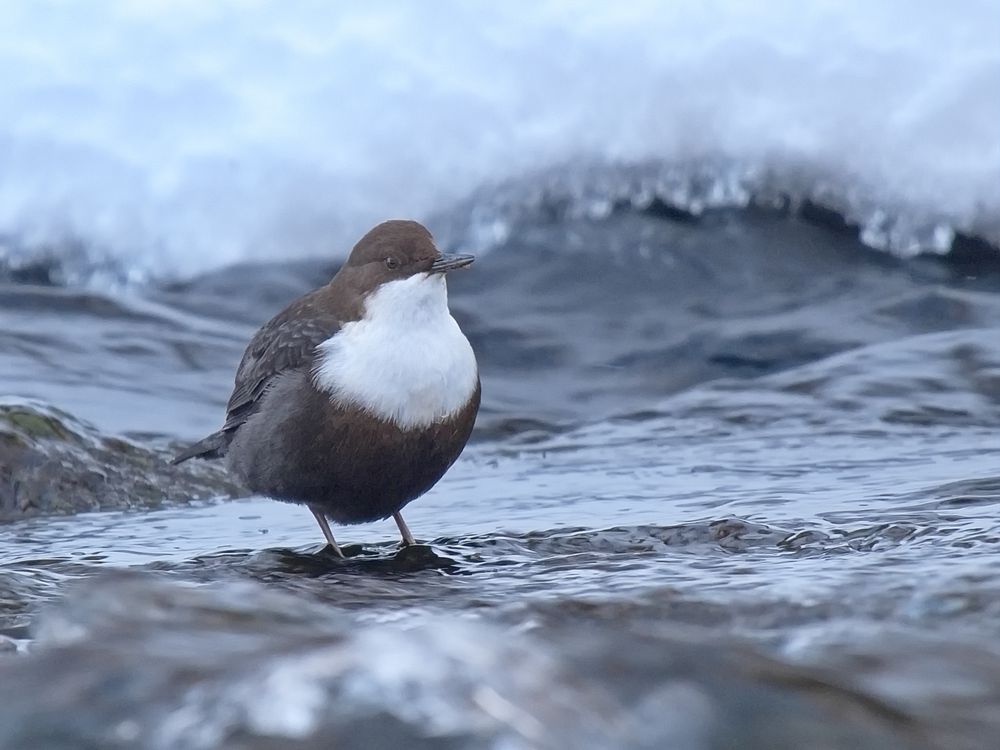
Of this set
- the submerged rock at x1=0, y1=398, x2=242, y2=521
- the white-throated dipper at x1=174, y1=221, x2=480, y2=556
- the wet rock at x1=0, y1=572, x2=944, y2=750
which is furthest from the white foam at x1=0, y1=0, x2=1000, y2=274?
the wet rock at x1=0, y1=572, x2=944, y2=750

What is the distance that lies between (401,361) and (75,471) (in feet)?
4.96

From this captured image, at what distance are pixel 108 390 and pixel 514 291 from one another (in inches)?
114

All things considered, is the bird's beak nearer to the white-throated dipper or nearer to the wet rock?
the white-throated dipper

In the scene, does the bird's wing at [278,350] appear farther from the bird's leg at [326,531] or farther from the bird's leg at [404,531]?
the bird's leg at [404,531]

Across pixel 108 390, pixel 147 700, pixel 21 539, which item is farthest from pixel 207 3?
pixel 147 700

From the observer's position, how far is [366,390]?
463 centimetres

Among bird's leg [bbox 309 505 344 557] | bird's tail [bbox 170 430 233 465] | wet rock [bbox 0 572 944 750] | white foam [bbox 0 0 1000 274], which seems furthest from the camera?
white foam [bbox 0 0 1000 274]

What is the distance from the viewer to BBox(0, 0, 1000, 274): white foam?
10.2 m

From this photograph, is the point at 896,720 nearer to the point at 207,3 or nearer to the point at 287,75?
the point at 287,75

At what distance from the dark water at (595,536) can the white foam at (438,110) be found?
547 millimetres

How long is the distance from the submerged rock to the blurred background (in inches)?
0.7

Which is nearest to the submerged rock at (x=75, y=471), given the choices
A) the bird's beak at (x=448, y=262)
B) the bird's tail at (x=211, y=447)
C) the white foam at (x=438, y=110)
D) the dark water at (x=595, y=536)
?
the dark water at (x=595, y=536)

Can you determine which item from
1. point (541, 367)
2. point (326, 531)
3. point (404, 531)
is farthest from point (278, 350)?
point (541, 367)

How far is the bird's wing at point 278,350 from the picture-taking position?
486cm
